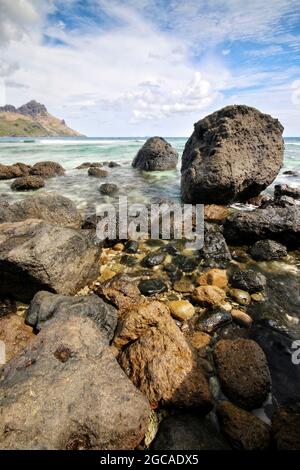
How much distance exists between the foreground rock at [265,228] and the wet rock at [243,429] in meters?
4.36

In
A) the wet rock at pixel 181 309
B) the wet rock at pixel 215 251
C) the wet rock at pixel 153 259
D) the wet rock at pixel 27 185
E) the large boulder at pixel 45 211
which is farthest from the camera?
the wet rock at pixel 27 185

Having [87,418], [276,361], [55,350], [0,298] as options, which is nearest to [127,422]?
[87,418]

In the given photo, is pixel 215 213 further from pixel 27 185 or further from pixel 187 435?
pixel 27 185

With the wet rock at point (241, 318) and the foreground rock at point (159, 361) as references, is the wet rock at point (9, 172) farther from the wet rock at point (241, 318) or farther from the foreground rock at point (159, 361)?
the wet rock at point (241, 318)

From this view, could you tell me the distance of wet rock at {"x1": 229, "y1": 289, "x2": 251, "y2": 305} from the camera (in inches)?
172

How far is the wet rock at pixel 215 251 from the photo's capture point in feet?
18.4

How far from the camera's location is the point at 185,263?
557cm

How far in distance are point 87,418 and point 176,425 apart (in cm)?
88

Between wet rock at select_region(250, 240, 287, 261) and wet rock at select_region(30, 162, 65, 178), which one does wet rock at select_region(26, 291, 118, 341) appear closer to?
wet rock at select_region(250, 240, 287, 261)

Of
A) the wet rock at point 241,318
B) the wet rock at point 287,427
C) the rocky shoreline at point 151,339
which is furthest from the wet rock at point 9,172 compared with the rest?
the wet rock at point 287,427

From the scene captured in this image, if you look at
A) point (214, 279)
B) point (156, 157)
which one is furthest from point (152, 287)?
point (156, 157)

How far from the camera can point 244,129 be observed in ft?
31.4

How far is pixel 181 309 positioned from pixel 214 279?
40.4 inches

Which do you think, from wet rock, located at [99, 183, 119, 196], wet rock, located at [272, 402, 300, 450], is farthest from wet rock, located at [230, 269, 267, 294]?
wet rock, located at [99, 183, 119, 196]
